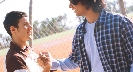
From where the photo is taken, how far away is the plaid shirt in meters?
2.11

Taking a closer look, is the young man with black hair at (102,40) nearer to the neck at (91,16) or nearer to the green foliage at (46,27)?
the neck at (91,16)

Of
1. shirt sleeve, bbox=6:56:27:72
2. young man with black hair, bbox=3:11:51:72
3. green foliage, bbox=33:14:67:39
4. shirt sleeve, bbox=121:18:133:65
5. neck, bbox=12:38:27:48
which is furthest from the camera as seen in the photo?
green foliage, bbox=33:14:67:39

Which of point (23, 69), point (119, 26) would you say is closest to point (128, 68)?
point (119, 26)

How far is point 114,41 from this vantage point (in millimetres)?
2139

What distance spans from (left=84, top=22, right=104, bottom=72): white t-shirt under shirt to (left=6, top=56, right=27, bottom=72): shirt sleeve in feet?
2.01

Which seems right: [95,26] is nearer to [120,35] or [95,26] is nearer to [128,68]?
[120,35]

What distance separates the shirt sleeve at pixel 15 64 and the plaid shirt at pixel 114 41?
730 mm

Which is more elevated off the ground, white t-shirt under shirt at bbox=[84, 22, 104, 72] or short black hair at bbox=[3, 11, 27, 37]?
short black hair at bbox=[3, 11, 27, 37]

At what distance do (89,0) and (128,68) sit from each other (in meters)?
0.67

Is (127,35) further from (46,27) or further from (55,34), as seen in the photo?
(55,34)

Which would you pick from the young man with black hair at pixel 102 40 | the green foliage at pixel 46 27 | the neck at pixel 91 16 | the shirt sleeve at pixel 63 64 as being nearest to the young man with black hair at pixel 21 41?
the shirt sleeve at pixel 63 64

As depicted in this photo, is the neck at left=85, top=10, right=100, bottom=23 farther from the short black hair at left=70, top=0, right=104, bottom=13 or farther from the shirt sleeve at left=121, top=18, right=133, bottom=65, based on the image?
the shirt sleeve at left=121, top=18, right=133, bottom=65

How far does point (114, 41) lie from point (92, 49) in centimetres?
26

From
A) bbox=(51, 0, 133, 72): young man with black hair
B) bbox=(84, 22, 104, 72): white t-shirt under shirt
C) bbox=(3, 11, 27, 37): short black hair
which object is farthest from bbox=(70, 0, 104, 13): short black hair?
bbox=(3, 11, 27, 37): short black hair
